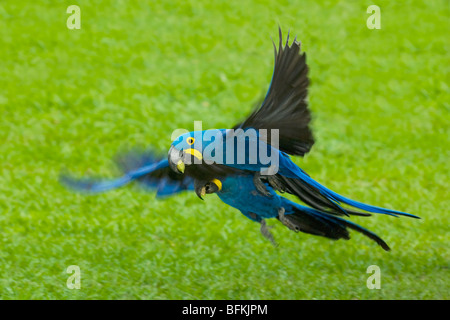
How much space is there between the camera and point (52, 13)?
9734 millimetres

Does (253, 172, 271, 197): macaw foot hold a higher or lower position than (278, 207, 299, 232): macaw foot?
higher

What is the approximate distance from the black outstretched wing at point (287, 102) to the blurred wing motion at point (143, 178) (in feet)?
2.72

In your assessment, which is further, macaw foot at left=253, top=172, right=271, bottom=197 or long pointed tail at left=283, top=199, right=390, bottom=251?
long pointed tail at left=283, top=199, right=390, bottom=251

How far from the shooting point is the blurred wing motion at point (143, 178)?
14.1 ft

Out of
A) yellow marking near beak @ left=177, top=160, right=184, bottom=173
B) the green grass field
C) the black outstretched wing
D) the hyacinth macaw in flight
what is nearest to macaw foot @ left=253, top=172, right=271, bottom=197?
the hyacinth macaw in flight

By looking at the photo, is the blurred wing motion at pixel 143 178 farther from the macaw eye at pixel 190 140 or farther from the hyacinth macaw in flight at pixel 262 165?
the macaw eye at pixel 190 140

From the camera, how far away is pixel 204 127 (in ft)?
24.4

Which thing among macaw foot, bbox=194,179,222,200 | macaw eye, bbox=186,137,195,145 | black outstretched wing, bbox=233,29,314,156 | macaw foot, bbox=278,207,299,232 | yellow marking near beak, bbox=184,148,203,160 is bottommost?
macaw foot, bbox=278,207,299,232

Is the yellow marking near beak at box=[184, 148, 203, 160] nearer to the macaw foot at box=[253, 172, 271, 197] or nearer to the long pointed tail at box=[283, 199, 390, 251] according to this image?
the macaw foot at box=[253, 172, 271, 197]

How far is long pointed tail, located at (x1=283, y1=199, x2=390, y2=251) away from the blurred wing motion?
0.70 metres

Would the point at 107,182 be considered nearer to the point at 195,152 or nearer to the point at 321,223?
the point at 195,152

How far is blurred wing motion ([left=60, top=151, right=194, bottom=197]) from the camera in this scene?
169 inches

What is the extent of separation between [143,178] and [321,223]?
118 centimetres

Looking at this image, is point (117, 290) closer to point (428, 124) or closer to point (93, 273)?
point (93, 273)
